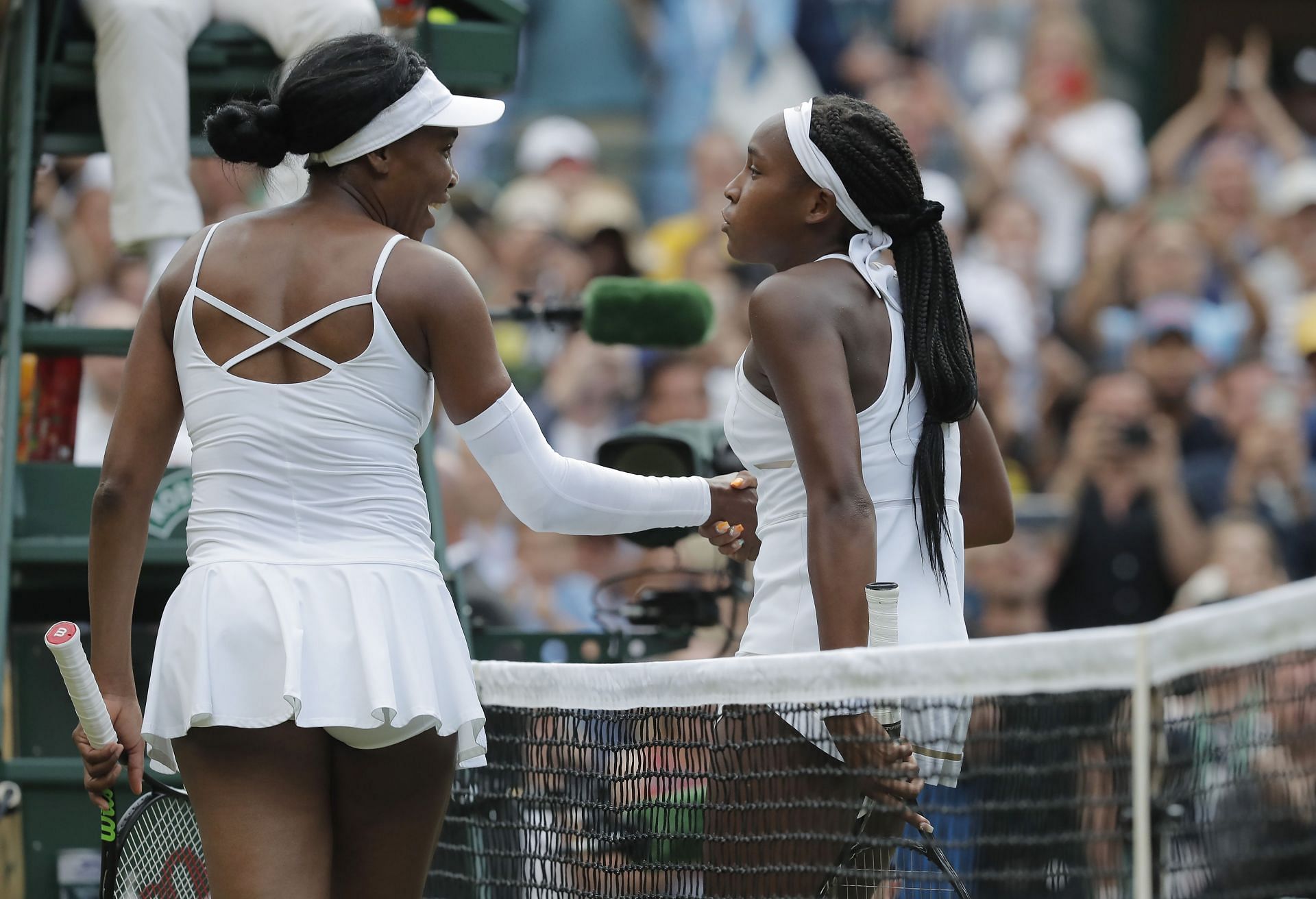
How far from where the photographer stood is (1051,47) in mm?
10195

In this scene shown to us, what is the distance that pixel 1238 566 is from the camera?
23.0 feet

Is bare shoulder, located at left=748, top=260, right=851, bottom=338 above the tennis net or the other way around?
above

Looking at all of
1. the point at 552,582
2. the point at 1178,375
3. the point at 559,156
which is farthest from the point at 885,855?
the point at 559,156

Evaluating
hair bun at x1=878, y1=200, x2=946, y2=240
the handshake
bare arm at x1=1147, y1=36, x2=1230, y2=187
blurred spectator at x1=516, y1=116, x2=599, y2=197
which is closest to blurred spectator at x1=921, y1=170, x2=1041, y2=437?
bare arm at x1=1147, y1=36, x2=1230, y2=187

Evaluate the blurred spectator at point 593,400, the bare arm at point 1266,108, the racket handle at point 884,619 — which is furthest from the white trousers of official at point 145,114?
the bare arm at point 1266,108

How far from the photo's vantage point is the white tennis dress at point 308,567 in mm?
2707

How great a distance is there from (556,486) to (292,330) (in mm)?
521

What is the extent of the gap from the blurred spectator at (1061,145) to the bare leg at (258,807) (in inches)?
280

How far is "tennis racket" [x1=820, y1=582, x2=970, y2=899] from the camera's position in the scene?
275cm

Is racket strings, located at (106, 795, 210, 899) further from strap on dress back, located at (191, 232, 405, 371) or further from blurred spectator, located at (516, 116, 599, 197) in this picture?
blurred spectator, located at (516, 116, 599, 197)

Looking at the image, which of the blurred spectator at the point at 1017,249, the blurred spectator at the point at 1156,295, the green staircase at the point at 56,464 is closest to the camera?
the green staircase at the point at 56,464

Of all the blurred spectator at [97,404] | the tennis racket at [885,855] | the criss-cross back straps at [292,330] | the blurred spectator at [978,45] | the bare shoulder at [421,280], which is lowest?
the tennis racket at [885,855]

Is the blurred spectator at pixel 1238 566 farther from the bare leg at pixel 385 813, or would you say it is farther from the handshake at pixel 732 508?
the bare leg at pixel 385 813

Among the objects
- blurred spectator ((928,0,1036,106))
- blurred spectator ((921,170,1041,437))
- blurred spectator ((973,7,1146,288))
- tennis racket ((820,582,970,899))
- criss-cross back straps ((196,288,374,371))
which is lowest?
tennis racket ((820,582,970,899))
